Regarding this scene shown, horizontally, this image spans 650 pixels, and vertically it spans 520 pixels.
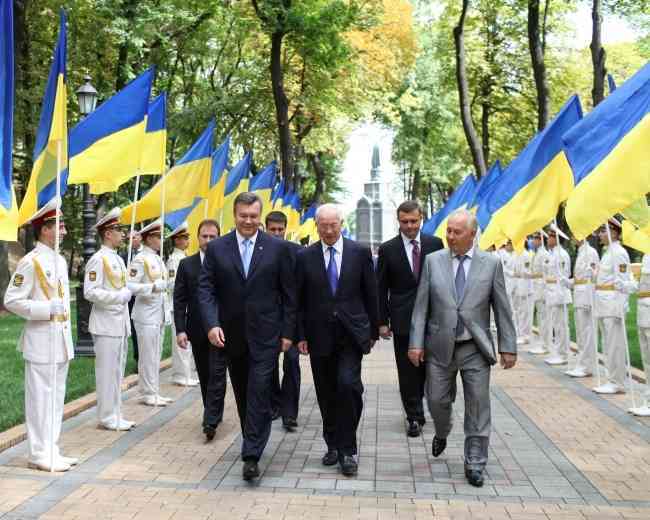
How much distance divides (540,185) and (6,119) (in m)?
6.06

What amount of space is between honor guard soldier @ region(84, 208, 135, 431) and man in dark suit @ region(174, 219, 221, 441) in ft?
1.94

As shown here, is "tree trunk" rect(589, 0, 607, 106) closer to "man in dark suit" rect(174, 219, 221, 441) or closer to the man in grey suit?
"man in dark suit" rect(174, 219, 221, 441)

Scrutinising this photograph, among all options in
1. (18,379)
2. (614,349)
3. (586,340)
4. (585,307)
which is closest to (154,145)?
(18,379)

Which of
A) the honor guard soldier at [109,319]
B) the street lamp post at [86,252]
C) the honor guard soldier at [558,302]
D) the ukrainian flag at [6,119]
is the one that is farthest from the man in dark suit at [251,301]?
the honor guard soldier at [558,302]

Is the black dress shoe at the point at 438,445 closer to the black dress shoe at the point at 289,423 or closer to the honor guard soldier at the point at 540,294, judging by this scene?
the black dress shoe at the point at 289,423

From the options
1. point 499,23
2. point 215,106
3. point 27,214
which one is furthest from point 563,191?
point 499,23

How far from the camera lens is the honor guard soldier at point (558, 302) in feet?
47.6

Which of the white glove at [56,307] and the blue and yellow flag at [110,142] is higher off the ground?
the blue and yellow flag at [110,142]

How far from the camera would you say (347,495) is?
641cm

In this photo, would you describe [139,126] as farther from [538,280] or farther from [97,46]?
[97,46]

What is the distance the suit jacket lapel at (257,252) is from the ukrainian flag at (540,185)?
3631mm

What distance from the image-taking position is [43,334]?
714 centimetres

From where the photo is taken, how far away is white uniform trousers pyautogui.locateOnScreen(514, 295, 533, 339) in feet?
60.4

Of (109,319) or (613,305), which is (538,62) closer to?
(613,305)
